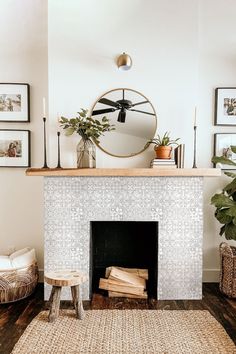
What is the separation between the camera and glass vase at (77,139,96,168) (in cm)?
276

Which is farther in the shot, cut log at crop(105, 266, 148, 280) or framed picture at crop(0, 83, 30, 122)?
framed picture at crop(0, 83, 30, 122)

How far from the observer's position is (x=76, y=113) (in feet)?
9.48

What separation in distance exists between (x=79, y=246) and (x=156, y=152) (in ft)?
3.59

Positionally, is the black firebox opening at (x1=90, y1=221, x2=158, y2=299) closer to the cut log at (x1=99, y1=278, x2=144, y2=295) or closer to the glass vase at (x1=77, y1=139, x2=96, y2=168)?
the cut log at (x1=99, y1=278, x2=144, y2=295)

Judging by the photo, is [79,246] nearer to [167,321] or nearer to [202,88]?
[167,321]

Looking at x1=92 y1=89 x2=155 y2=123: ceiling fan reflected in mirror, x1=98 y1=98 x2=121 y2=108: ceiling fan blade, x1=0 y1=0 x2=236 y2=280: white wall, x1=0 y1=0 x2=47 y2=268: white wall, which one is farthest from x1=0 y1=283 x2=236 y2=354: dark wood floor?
x1=98 y1=98 x2=121 y2=108: ceiling fan blade

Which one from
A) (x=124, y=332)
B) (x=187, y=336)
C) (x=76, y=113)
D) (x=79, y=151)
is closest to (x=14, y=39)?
(x=76, y=113)

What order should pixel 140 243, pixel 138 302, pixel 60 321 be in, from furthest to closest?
pixel 140 243 → pixel 138 302 → pixel 60 321

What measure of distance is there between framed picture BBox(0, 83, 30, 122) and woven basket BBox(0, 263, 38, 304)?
154 cm

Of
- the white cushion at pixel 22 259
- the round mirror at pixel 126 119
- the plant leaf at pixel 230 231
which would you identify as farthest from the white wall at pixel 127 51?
the white cushion at pixel 22 259

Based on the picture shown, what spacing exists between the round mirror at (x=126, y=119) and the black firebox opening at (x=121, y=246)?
0.77 meters

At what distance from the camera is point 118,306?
2.66m

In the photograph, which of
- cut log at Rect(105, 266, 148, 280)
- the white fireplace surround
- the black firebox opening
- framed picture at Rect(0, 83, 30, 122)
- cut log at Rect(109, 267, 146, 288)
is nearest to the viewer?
the white fireplace surround

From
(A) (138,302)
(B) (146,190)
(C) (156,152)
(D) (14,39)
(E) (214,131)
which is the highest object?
(D) (14,39)
